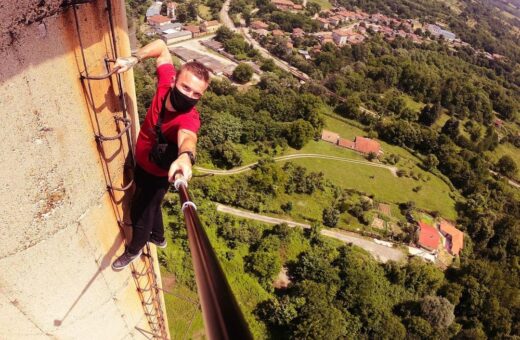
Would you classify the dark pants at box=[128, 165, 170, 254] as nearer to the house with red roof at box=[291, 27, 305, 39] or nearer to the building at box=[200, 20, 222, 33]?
the building at box=[200, 20, 222, 33]

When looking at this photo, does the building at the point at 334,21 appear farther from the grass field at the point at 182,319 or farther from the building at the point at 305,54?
the grass field at the point at 182,319

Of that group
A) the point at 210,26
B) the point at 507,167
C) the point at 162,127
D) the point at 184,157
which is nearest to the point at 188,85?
the point at 162,127

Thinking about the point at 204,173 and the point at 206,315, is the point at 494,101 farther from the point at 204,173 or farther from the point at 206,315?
the point at 206,315

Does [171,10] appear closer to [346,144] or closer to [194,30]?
[194,30]

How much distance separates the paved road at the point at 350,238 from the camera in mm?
28734

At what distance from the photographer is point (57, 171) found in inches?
117

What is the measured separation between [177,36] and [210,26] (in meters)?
7.72

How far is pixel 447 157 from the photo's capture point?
4253cm

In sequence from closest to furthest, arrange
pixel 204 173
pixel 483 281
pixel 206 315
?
pixel 206 315
pixel 483 281
pixel 204 173

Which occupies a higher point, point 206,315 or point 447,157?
point 206,315

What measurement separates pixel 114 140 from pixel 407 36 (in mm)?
87205

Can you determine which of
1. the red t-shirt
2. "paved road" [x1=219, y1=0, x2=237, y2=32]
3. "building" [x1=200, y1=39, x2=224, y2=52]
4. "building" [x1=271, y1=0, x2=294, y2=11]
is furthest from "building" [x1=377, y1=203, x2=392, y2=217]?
"building" [x1=271, y1=0, x2=294, y2=11]

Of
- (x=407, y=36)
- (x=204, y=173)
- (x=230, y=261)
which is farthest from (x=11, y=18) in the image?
(x=407, y=36)

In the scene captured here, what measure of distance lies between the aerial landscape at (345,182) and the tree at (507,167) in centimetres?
19
